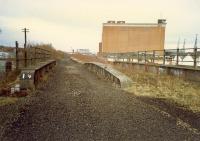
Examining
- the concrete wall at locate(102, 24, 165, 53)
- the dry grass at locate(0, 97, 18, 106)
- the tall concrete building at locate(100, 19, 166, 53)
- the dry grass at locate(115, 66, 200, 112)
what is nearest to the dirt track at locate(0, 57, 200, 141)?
the dry grass at locate(0, 97, 18, 106)

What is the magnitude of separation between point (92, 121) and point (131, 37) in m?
81.8

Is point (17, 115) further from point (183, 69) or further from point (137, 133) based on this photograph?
point (183, 69)

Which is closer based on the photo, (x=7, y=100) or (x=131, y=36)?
(x=7, y=100)

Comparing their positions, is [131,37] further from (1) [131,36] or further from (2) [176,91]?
(2) [176,91]

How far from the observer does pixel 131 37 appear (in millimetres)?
89312

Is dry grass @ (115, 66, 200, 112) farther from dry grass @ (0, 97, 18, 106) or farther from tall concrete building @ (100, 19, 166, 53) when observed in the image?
tall concrete building @ (100, 19, 166, 53)

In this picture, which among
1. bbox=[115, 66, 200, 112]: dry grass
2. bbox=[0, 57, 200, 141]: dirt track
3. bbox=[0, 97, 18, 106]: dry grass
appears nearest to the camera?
bbox=[0, 57, 200, 141]: dirt track

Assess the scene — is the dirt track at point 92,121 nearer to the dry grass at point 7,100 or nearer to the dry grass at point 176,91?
the dry grass at point 7,100

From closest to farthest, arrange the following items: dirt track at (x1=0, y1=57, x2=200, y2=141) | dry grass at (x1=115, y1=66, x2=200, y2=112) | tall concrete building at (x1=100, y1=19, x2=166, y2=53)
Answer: dirt track at (x1=0, y1=57, x2=200, y2=141) → dry grass at (x1=115, y1=66, x2=200, y2=112) → tall concrete building at (x1=100, y1=19, x2=166, y2=53)

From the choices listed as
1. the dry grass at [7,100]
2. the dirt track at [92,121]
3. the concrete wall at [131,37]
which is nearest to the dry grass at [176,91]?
the dirt track at [92,121]

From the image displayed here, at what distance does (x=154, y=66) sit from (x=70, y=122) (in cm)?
1779

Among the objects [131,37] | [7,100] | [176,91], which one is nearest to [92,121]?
[7,100]

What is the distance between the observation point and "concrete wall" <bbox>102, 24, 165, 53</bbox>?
88812 millimetres

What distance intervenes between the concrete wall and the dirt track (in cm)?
7746
